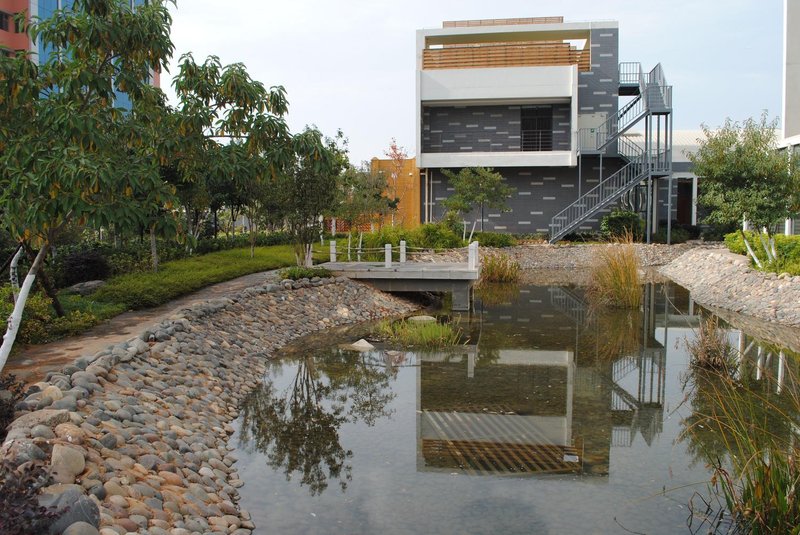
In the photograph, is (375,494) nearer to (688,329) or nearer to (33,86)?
(33,86)

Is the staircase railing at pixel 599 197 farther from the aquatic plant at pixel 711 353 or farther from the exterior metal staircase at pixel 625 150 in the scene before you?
the aquatic plant at pixel 711 353

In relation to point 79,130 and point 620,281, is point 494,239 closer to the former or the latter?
point 620,281

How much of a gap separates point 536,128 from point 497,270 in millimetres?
11000

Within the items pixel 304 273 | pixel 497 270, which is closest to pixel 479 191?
pixel 497 270

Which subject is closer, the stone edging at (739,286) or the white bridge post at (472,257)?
the stone edging at (739,286)

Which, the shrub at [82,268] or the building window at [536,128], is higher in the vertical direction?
the building window at [536,128]

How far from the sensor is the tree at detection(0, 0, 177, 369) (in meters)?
6.49

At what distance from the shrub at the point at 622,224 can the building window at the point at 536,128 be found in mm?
4498

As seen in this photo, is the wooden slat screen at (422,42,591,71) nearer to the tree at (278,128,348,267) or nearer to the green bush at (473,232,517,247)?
the green bush at (473,232,517,247)

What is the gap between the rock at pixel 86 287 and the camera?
1357 cm

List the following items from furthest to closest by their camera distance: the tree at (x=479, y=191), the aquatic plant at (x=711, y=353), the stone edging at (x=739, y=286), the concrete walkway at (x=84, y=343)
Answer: the tree at (x=479, y=191) → the stone edging at (x=739, y=286) → the aquatic plant at (x=711, y=353) → the concrete walkway at (x=84, y=343)

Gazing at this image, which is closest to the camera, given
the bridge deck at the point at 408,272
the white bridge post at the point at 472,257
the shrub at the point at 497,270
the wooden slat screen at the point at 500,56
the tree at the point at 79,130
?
the tree at the point at 79,130

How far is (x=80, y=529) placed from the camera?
4137 millimetres

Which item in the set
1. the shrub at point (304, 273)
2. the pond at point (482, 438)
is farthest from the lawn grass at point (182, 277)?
the pond at point (482, 438)
